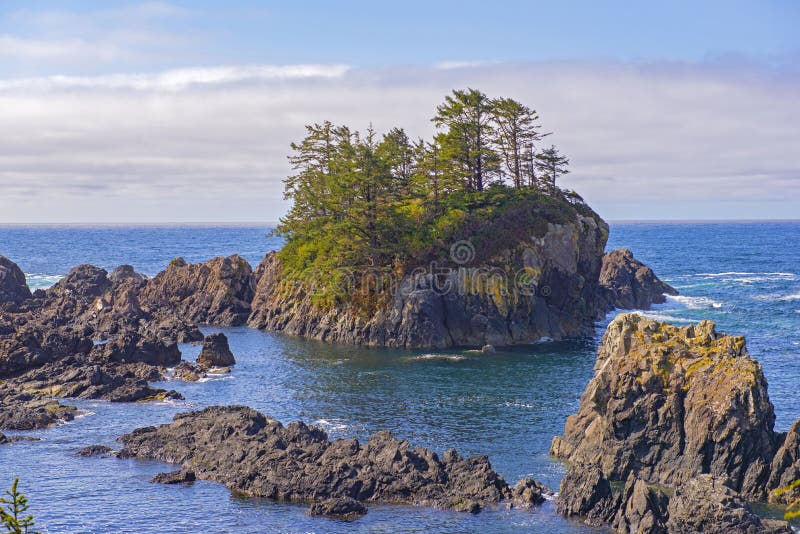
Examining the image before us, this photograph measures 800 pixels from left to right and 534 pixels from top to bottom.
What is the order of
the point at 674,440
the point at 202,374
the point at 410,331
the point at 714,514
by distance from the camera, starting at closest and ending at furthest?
the point at 714,514, the point at 674,440, the point at 202,374, the point at 410,331

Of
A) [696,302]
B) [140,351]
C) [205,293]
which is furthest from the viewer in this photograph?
[696,302]

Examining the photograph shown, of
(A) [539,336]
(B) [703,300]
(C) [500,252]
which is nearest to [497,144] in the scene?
(C) [500,252]

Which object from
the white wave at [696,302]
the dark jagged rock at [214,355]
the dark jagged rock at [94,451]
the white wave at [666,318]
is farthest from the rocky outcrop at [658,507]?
the white wave at [696,302]

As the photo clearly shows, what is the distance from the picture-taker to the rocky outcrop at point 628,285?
122 meters

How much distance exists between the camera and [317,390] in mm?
73125

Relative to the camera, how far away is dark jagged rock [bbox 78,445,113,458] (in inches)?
2105

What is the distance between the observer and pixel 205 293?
120m

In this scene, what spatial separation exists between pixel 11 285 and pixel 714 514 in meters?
110

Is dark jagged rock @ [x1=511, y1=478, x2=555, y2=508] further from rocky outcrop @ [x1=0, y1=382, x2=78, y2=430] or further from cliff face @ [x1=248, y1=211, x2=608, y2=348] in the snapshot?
cliff face @ [x1=248, y1=211, x2=608, y2=348]

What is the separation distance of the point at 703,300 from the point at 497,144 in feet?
139

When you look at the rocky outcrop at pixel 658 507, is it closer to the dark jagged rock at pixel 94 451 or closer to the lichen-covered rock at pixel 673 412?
the lichen-covered rock at pixel 673 412

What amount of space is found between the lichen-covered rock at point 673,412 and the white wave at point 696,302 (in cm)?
6755

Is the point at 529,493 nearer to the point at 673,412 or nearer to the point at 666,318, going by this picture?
the point at 673,412

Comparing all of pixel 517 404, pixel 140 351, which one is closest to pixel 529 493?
pixel 517 404
